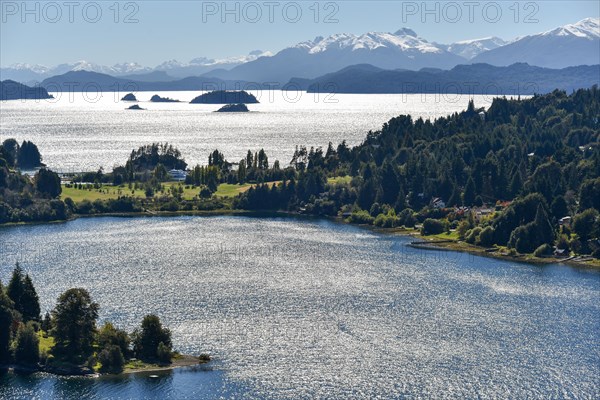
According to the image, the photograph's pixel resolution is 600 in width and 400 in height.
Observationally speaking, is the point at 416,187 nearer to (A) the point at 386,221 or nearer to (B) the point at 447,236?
(A) the point at 386,221

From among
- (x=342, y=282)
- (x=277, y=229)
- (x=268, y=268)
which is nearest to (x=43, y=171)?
(x=277, y=229)

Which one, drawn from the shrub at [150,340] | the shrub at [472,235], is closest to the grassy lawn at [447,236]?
the shrub at [472,235]

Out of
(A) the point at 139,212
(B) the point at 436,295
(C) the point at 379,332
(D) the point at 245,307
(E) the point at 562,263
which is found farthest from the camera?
(A) the point at 139,212

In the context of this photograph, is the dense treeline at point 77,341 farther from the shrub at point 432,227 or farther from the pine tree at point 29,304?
the shrub at point 432,227

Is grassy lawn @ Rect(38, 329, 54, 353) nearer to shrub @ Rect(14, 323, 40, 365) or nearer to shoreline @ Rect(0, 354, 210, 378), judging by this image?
shrub @ Rect(14, 323, 40, 365)

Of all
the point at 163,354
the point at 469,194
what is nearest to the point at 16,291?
the point at 163,354

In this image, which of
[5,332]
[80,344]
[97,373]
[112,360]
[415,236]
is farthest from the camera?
[415,236]

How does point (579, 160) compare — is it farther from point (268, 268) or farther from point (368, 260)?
point (268, 268)
